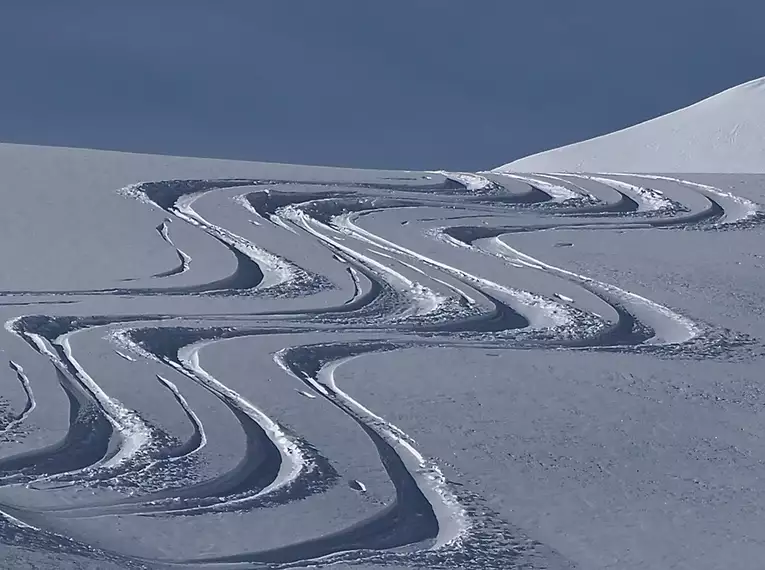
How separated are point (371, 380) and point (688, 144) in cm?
1619

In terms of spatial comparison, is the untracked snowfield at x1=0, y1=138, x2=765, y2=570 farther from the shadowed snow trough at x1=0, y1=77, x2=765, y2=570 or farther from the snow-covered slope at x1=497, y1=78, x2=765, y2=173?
the snow-covered slope at x1=497, y1=78, x2=765, y2=173

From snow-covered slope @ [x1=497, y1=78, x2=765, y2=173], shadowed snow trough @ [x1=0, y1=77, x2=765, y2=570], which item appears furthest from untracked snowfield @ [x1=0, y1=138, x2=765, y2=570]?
snow-covered slope @ [x1=497, y1=78, x2=765, y2=173]

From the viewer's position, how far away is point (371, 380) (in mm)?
5113

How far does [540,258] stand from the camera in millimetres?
7707

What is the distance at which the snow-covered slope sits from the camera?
1873cm

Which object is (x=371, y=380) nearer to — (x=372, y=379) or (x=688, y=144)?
(x=372, y=379)

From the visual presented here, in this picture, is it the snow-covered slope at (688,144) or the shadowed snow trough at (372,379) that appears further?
the snow-covered slope at (688,144)

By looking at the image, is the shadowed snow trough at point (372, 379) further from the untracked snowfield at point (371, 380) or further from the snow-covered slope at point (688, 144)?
the snow-covered slope at point (688, 144)

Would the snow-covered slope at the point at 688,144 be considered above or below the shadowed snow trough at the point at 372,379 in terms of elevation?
above

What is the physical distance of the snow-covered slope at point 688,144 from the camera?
1873 cm

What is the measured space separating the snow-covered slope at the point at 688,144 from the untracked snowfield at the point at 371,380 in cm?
993

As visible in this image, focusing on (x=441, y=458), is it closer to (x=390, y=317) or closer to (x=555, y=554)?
(x=555, y=554)

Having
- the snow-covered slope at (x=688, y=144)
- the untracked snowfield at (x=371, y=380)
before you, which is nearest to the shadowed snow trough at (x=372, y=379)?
the untracked snowfield at (x=371, y=380)

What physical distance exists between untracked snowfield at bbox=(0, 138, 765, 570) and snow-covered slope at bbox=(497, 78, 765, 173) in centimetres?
993
